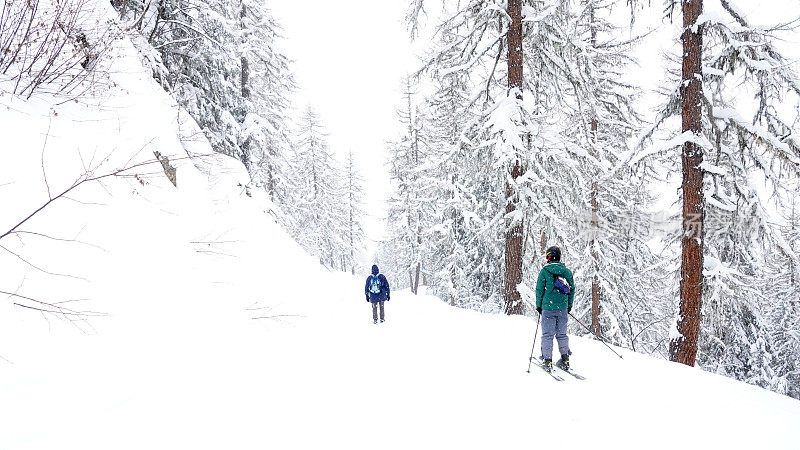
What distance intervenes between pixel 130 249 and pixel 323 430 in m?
3.10

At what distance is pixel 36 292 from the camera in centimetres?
304

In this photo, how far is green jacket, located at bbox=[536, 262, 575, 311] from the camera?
17.8 ft

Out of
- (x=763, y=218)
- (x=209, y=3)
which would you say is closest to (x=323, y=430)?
(x=763, y=218)

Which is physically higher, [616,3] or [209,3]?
[209,3]

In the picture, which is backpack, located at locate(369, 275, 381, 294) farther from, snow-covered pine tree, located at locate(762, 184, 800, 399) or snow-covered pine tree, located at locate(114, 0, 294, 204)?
snow-covered pine tree, located at locate(762, 184, 800, 399)

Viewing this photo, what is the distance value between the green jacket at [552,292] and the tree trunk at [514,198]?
12.2ft

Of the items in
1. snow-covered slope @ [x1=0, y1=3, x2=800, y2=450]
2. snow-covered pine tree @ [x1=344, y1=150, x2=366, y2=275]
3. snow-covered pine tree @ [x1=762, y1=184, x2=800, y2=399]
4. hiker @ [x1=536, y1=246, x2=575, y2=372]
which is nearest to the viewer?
snow-covered slope @ [x1=0, y1=3, x2=800, y2=450]

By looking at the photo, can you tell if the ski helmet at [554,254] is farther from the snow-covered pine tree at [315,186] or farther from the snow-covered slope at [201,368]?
the snow-covered pine tree at [315,186]

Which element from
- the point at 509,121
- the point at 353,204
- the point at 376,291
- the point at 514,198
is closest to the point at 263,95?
the point at 376,291

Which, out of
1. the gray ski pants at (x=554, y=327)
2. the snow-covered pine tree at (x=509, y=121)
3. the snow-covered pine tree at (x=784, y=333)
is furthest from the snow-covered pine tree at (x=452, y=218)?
the snow-covered pine tree at (x=784, y=333)

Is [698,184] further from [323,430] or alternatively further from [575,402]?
[323,430]

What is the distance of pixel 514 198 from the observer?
30.6 feet

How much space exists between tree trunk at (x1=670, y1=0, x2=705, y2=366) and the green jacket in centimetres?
408

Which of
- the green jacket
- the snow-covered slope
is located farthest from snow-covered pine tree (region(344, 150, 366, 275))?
the green jacket
